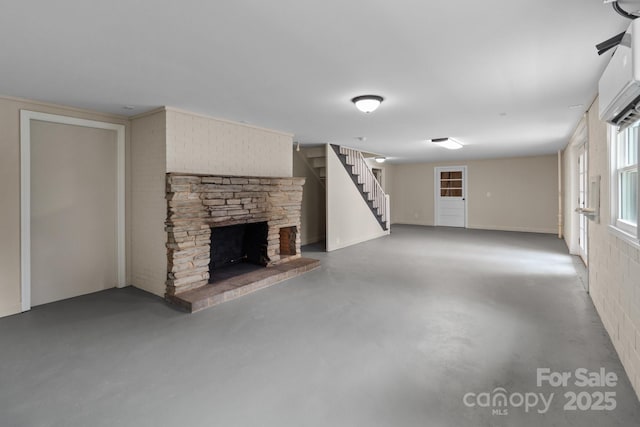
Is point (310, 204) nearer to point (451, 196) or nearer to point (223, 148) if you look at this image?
point (223, 148)

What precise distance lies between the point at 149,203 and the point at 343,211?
4.10 m

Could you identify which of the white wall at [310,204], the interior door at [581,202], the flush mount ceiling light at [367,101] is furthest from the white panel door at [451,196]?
the flush mount ceiling light at [367,101]

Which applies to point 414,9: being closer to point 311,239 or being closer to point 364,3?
point 364,3

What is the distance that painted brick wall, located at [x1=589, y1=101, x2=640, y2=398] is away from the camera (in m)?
2.12

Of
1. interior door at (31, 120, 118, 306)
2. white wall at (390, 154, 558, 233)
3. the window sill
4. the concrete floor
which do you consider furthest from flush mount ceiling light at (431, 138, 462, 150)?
interior door at (31, 120, 118, 306)

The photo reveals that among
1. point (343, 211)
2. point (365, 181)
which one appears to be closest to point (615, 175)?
point (343, 211)

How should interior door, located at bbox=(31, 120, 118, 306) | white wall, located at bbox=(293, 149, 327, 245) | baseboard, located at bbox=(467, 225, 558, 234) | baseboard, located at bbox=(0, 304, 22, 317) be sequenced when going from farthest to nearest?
baseboard, located at bbox=(467, 225, 558, 234), white wall, located at bbox=(293, 149, 327, 245), interior door, located at bbox=(31, 120, 118, 306), baseboard, located at bbox=(0, 304, 22, 317)

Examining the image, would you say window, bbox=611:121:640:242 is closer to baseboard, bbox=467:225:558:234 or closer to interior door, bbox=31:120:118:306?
interior door, bbox=31:120:118:306

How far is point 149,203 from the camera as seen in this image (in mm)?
4129

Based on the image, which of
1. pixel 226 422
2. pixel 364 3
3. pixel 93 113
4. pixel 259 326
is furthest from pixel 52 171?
pixel 364 3

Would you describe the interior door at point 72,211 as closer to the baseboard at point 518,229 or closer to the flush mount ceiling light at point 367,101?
the flush mount ceiling light at point 367,101

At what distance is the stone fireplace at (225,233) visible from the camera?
12.5 feet

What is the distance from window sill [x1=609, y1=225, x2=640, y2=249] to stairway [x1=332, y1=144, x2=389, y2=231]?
4.98m

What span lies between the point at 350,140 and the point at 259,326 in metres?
4.31
